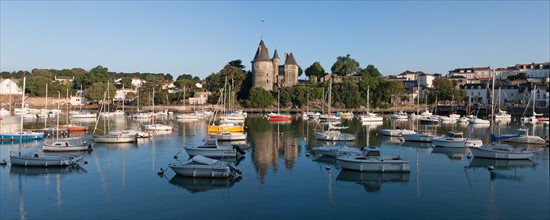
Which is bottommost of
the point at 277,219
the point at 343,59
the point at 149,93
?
the point at 277,219

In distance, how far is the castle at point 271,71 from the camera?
111438 millimetres

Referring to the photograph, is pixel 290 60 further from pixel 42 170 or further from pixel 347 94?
pixel 42 170

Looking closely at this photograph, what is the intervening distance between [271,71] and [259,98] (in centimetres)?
884

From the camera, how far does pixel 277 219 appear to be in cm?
1764

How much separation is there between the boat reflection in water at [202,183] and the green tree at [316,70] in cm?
10119

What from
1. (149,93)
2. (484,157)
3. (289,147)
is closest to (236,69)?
(149,93)

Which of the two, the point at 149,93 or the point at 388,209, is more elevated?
the point at 149,93

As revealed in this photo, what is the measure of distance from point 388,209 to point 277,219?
5482 mm

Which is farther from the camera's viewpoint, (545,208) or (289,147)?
(289,147)

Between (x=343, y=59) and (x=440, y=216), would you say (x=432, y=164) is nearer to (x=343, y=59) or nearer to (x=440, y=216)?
(x=440, y=216)

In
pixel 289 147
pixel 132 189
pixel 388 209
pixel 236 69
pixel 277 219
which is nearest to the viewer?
pixel 277 219

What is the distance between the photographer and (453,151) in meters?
37.1

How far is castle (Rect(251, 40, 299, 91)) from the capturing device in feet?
366

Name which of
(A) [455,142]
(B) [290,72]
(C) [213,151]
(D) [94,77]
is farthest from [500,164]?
(D) [94,77]
